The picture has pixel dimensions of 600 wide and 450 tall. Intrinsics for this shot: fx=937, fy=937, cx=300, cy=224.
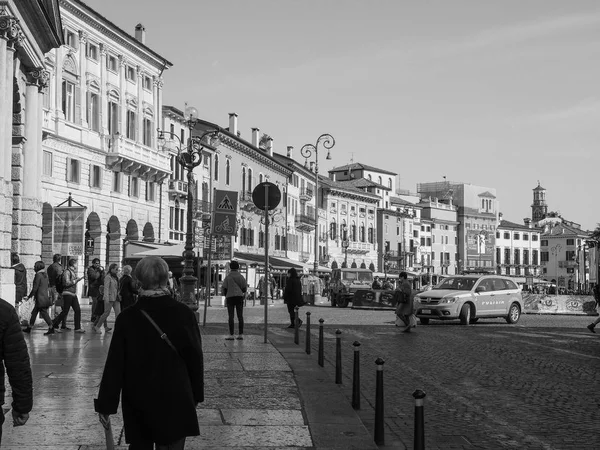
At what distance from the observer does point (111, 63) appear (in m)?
49.8

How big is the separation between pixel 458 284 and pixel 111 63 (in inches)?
1084

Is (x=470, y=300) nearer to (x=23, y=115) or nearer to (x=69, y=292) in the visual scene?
(x=69, y=292)

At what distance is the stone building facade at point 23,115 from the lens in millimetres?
23344

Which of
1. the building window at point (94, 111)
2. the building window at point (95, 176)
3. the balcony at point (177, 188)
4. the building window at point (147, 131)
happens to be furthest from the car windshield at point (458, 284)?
the balcony at point (177, 188)

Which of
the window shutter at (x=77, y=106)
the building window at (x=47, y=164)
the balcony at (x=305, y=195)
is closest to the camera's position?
the building window at (x=47, y=164)

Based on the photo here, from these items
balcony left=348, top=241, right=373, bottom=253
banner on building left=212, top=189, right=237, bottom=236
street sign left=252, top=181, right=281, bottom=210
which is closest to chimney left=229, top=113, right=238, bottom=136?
balcony left=348, top=241, right=373, bottom=253

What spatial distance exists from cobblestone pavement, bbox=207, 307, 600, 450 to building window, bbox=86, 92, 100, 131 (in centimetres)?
2840

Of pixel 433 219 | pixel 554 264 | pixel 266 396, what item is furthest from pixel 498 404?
pixel 554 264

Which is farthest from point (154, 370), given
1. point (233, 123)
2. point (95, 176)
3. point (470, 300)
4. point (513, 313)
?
point (233, 123)

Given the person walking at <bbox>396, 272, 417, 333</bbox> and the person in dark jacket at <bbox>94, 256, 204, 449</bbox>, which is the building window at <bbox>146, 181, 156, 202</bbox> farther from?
the person in dark jacket at <bbox>94, 256, 204, 449</bbox>

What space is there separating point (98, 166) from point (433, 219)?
319 feet

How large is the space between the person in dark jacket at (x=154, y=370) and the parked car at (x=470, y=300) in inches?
902

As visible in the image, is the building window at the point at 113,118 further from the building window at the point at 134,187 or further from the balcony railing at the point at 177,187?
the balcony railing at the point at 177,187

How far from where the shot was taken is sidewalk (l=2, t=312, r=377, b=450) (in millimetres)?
7809
